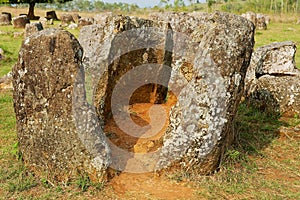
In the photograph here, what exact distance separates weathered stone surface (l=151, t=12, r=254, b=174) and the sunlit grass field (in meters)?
0.27

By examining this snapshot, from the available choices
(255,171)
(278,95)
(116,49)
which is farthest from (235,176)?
(278,95)

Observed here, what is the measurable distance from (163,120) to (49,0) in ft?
115

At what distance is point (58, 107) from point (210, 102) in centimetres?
209

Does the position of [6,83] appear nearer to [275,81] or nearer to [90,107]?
[90,107]

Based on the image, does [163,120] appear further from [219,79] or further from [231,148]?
[219,79]

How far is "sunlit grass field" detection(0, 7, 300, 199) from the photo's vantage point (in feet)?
16.7

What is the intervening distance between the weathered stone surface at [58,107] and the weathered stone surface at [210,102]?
1.09 meters

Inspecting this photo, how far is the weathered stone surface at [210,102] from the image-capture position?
5402mm

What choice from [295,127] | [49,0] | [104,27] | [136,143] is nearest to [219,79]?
[136,143]

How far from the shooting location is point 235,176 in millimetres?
5629

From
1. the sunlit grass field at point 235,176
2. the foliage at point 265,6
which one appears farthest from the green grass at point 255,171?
the foliage at point 265,6

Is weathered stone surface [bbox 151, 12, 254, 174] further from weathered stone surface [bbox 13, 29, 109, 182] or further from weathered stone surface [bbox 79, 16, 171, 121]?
weathered stone surface [bbox 79, 16, 171, 121]

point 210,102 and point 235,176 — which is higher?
point 210,102

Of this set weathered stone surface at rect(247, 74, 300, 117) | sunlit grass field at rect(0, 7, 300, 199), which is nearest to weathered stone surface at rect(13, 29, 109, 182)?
sunlit grass field at rect(0, 7, 300, 199)
